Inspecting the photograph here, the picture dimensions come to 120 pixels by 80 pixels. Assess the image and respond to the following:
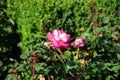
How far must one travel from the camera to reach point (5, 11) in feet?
12.8

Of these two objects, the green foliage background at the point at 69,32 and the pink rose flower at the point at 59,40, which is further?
the green foliage background at the point at 69,32

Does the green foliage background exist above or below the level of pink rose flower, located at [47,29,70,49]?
below

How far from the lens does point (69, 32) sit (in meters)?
3.79

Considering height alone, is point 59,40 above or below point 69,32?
above

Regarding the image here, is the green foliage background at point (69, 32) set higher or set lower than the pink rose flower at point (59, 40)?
lower

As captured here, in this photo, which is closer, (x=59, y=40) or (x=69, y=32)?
(x=59, y=40)

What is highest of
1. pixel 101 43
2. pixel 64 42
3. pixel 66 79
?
pixel 64 42

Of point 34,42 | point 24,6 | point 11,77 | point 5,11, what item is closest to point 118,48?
point 34,42

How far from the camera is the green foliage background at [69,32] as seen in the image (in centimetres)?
260

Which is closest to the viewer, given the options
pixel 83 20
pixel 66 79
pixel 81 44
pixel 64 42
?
pixel 64 42

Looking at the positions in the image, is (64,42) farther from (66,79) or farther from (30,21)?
(30,21)

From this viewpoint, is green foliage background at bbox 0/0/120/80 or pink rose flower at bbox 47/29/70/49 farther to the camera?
green foliage background at bbox 0/0/120/80

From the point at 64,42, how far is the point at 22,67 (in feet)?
1.67

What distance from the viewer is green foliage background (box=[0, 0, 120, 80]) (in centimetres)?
260
